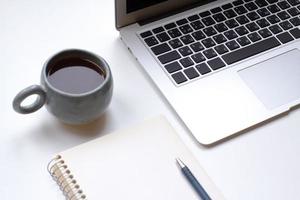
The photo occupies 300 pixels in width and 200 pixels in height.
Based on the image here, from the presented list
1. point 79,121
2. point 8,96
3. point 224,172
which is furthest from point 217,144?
point 8,96

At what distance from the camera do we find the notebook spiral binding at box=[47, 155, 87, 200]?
0.54 meters

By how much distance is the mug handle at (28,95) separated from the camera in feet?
1.81

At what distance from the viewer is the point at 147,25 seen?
2.35 feet

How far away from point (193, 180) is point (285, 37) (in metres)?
0.29

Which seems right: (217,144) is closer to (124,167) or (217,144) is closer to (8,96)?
(124,167)

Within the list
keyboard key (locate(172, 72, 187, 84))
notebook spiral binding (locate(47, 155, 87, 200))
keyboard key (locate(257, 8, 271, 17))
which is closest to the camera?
notebook spiral binding (locate(47, 155, 87, 200))

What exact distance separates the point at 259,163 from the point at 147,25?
262 mm

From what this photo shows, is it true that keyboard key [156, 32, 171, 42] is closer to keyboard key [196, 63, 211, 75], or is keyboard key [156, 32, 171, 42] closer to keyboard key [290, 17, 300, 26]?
keyboard key [196, 63, 211, 75]

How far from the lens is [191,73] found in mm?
663

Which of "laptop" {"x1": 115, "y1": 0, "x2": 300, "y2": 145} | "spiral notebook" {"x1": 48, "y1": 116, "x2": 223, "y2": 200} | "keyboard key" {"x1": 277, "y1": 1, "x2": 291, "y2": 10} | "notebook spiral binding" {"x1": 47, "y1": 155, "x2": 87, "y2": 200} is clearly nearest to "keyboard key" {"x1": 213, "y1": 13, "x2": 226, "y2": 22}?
"laptop" {"x1": 115, "y1": 0, "x2": 300, "y2": 145}

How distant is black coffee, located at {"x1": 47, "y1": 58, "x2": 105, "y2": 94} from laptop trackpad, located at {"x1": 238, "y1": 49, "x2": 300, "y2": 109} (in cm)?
21

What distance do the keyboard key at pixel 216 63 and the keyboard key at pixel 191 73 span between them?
0.03 metres

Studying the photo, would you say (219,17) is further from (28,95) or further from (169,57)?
(28,95)

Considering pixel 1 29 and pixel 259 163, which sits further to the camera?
pixel 1 29
